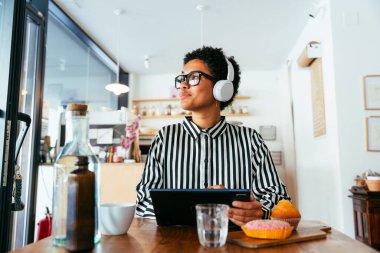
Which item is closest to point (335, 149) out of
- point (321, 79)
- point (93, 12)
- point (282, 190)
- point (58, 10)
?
point (321, 79)

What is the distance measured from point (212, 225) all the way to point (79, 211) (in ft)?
0.95

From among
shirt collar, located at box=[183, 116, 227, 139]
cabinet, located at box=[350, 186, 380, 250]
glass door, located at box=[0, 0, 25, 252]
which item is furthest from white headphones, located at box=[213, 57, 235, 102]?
cabinet, located at box=[350, 186, 380, 250]

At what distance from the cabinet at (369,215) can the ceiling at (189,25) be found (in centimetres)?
199

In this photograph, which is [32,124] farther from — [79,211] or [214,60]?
[79,211]

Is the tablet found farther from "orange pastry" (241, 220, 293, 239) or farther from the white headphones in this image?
the white headphones

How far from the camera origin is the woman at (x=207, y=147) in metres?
1.40

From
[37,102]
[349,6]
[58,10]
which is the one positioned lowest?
[37,102]

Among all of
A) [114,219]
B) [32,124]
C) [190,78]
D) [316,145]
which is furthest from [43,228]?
[316,145]

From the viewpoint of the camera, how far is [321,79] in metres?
3.19

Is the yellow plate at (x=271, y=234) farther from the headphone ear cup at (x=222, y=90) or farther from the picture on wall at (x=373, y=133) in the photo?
the picture on wall at (x=373, y=133)

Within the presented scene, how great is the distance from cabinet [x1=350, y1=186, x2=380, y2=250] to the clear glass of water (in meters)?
2.00

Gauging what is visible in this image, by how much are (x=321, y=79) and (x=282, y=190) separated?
2.25 meters

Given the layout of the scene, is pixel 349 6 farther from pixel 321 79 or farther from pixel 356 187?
pixel 356 187

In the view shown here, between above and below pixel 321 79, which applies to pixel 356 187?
below
